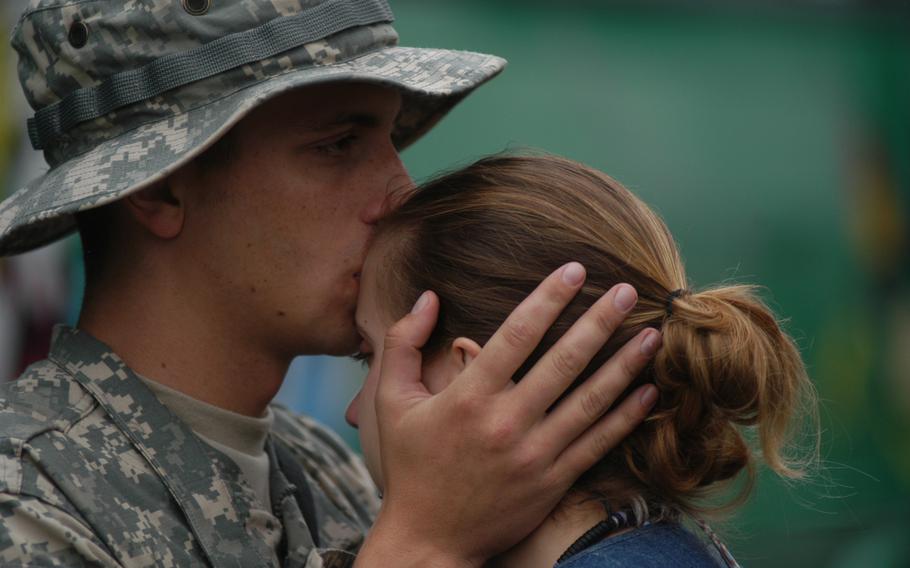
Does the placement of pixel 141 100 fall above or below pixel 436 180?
above

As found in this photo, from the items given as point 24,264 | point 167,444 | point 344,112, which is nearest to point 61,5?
point 344,112

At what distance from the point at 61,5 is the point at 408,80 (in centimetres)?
82

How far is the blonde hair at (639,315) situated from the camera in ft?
7.43

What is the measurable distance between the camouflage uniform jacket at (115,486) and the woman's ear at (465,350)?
0.55 meters

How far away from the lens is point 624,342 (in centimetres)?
233

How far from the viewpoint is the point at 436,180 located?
2.65m

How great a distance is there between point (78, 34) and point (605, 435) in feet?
4.85

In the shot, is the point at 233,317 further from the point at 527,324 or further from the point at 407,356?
the point at 527,324

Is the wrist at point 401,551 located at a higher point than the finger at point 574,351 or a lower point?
lower

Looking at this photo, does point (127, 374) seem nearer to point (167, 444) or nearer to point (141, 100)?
point (167, 444)

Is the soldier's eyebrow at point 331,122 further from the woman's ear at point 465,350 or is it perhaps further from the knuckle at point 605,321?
the knuckle at point 605,321

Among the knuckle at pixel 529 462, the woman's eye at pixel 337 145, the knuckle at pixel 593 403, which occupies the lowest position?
the knuckle at pixel 529 462

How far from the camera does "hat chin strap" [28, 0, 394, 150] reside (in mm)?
2541

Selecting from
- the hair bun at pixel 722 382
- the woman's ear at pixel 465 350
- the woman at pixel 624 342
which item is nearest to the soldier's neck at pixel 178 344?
the woman at pixel 624 342
